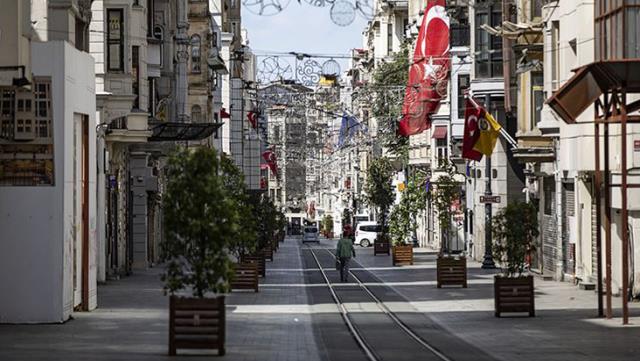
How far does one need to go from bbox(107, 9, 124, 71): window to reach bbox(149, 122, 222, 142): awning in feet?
19.8

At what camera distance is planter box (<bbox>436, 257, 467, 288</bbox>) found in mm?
44906

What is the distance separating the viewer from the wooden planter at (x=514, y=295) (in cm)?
3189

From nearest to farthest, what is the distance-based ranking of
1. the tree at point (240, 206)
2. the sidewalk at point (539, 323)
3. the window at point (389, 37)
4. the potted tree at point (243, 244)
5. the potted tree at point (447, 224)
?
the sidewalk at point (539, 323) < the tree at point (240, 206) < the potted tree at point (243, 244) < the potted tree at point (447, 224) < the window at point (389, 37)

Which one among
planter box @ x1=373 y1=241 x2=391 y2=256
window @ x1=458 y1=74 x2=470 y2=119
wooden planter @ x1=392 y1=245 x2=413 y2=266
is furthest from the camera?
planter box @ x1=373 y1=241 x2=391 y2=256

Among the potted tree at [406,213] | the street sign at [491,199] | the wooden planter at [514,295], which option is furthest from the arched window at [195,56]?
the wooden planter at [514,295]

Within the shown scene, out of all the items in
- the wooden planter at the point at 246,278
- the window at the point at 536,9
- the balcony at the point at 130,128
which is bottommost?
the wooden planter at the point at 246,278

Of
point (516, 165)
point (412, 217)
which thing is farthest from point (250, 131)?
point (516, 165)

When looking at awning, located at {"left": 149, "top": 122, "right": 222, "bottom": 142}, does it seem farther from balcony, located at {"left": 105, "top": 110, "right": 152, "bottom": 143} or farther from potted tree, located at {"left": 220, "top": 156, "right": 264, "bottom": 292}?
potted tree, located at {"left": 220, "top": 156, "right": 264, "bottom": 292}

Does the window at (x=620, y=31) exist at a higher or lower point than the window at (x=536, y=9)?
lower

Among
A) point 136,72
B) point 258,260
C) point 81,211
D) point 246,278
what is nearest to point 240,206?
point 81,211

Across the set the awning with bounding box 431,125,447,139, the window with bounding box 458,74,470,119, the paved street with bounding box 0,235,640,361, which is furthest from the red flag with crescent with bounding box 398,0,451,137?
the paved street with bounding box 0,235,640,361

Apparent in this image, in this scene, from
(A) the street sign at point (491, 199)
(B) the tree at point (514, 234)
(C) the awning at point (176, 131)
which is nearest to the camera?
(B) the tree at point (514, 234)

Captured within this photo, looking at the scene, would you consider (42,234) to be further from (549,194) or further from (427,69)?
(427,69)

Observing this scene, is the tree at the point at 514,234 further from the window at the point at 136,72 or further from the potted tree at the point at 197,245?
the window at the point at 136,72
